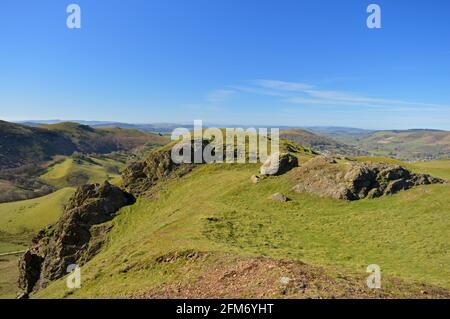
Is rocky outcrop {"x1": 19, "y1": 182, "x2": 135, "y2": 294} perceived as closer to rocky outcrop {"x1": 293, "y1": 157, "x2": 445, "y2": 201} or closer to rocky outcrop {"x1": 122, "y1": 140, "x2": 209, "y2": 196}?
rocky outcrop {"x1": 122, "y1": 140, "x2": 209, "y2": 196}

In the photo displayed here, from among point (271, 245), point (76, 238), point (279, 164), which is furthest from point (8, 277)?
point (271, 245)

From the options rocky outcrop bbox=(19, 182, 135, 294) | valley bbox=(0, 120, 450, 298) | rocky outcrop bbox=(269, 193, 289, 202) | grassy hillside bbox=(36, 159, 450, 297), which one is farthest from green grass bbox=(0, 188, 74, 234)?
rocky outcrop bbox=(269, 193, 289, 202)

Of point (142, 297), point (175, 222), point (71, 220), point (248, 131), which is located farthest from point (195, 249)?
point (248, 131)

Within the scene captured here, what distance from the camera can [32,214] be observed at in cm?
15800

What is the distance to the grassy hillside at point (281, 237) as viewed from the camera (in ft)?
90.8

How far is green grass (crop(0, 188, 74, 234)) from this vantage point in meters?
146

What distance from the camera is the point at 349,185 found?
4569 centimetres

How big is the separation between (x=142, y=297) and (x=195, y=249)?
23.6 ft

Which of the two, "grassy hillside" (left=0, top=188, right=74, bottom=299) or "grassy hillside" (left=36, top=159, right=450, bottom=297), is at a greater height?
"grassy hillside" (left=36, top=159, right=450, bottom=297)

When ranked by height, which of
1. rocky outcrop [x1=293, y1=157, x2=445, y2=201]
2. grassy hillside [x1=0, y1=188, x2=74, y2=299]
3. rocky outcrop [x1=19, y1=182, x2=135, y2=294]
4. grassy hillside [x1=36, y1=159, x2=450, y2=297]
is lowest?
grassy hillside [x1=0, y1=188, x2=74, y2=299]

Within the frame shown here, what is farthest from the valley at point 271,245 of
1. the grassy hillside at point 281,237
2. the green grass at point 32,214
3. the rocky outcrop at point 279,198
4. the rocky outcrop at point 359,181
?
the green grass at point 32,214

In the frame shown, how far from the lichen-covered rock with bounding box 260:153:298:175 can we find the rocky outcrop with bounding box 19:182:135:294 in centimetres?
2377

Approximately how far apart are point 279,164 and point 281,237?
69.5 ft
